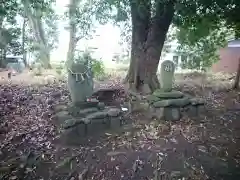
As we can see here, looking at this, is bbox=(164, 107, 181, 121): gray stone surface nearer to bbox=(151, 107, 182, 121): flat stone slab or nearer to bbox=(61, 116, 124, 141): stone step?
bbox=(151, 107, 182, 121): flat stone slab

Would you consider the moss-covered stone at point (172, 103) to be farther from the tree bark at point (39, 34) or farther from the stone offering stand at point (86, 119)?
the tree bark at point (39, 34)

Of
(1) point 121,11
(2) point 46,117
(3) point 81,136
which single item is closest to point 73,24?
(1) point 121,11

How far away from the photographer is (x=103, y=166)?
13.1ft

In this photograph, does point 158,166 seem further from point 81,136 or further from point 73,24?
point 73,24

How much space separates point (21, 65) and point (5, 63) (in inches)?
52.3

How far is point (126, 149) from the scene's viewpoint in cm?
449

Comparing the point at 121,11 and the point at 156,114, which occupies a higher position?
the point at 121,11

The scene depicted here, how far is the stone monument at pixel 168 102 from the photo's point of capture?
19.0 feet

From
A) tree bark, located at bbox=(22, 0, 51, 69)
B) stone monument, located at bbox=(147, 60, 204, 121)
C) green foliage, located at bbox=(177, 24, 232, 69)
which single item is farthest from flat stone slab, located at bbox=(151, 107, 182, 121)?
tree bark, located at bbox=(22, 0, 51, 69)

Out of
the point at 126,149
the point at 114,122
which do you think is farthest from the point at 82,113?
the point at 126,149

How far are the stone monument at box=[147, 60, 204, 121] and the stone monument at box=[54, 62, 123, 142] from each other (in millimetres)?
957

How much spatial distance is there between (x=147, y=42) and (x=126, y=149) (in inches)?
168

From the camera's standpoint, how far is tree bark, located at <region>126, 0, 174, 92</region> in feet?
24.7

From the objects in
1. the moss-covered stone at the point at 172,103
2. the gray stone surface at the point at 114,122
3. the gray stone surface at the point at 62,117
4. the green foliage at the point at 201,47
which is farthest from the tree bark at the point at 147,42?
the green foliage at the point at 201,47
